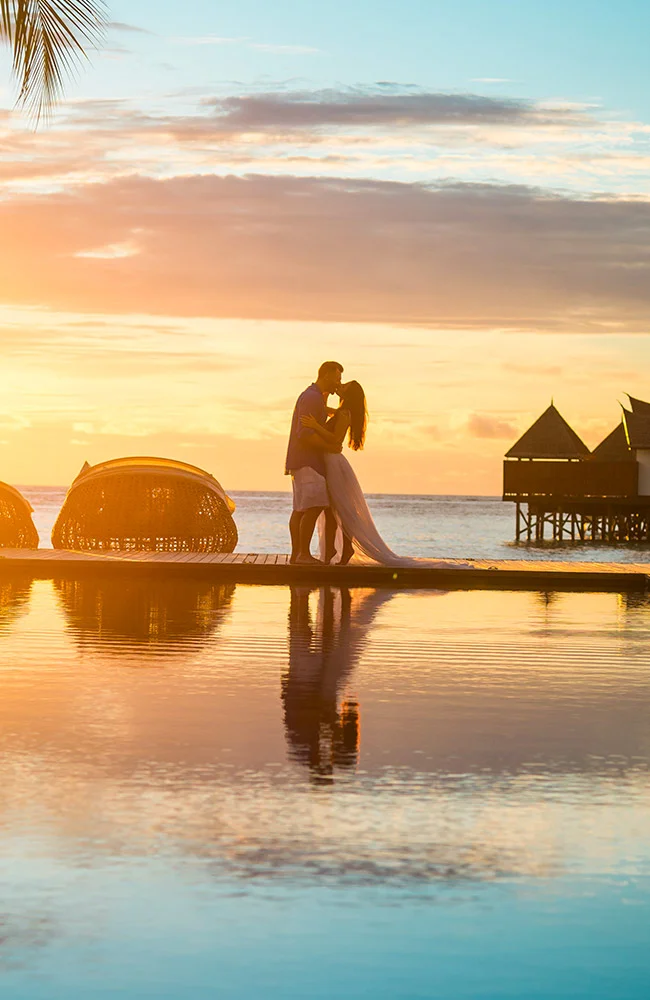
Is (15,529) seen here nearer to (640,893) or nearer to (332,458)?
(332,458)

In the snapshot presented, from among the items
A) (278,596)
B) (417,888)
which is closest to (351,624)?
(278,596)

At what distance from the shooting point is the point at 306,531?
1531 cm

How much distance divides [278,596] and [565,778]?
8615 mm

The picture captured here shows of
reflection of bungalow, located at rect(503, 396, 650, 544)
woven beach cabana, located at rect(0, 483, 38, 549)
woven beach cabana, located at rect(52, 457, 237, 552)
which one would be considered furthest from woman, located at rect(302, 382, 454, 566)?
reflection of bungalow, located at rect(503, 396, 650, 544)

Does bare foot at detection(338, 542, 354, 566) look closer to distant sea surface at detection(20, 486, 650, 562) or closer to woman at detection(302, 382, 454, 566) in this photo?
woman at detection(302, 382, 454, 566)

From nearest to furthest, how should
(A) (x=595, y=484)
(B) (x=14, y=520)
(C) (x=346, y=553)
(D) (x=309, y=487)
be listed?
1. (D) (x=309, y=487)
2. (C) (x=346, y=553)
3. (B) (x=14, y=520)
4. (A) (x=595, y=484)

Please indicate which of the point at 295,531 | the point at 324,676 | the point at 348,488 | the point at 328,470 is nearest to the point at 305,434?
the point at 328,470

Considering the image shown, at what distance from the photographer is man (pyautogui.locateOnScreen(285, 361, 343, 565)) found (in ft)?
47.3

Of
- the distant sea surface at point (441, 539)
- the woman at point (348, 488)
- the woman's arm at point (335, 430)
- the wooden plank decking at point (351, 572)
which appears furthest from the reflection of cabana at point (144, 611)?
the distant sea surface at point (441, 539)

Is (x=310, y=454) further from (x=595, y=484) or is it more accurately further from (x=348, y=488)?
(x=595, y=484)

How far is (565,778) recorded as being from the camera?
5508mm

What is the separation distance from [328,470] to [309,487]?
265mm

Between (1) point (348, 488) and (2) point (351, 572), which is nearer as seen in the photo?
(1) point (348, 488)

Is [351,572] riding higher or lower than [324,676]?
higher
